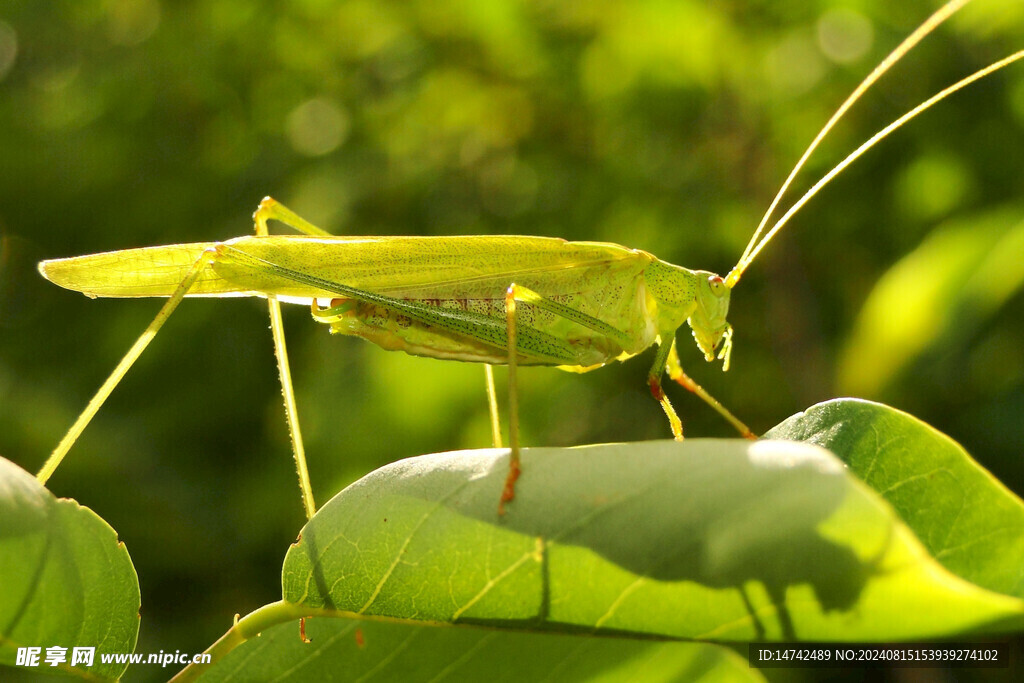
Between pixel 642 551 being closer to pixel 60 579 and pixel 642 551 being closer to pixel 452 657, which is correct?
pixel 452 657

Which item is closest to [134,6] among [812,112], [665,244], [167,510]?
[167,510]

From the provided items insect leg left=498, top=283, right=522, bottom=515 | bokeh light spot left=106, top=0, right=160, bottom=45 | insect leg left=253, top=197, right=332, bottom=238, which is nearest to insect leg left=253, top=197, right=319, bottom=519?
insect leg left=253, top=197, right=332, bottom=238

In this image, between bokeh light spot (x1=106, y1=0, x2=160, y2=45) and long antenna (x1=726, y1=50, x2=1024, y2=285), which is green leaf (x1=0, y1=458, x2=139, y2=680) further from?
bokeh light spot (x1=106, y1=0, x2=160, y2=45)

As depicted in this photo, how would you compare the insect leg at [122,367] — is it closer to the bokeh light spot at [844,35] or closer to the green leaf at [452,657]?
the green leaf at [452,657]

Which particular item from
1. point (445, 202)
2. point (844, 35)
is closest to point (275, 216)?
point (445, 202)

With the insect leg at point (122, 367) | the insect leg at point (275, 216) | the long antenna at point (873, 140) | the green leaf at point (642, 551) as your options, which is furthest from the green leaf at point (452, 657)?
the insect leg at point (275, 216)
